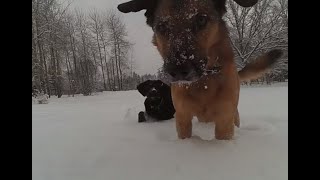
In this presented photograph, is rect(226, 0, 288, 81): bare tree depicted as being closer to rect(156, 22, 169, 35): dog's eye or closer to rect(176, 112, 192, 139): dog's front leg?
rect(176, 112, 192, 139): dog's front leg

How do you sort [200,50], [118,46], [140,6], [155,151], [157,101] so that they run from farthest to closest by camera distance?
1. [118,46]
2. [157,101]
3. [140,6]
4. [155,151]
5. [200,50]

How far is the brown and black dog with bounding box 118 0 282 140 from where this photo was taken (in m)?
1.45

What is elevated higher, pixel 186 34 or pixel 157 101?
pixel 186 34

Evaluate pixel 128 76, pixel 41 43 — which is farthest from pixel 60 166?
pixel 41 43

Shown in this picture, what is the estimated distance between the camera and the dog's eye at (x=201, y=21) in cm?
149

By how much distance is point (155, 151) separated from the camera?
1.54 metres

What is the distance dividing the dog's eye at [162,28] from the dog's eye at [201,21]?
0.46 feet

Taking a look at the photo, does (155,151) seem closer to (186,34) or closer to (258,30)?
(186,34)

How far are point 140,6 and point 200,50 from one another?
0.43 m

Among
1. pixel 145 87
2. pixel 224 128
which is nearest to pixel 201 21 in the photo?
pixel 224 128

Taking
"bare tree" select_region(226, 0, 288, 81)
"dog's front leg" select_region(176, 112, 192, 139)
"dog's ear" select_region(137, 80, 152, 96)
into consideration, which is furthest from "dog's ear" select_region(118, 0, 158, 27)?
"bare tree" select_region(226, 0, 288, 81)

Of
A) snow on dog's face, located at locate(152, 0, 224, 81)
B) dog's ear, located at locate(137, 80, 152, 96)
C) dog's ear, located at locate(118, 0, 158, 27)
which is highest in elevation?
dog's ear, located at locate(118, 0, 158, 27)
